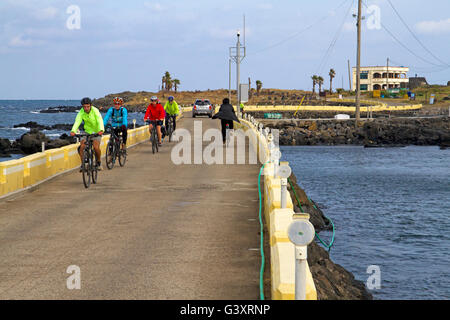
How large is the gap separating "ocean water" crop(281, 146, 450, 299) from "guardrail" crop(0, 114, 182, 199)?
8.45 m

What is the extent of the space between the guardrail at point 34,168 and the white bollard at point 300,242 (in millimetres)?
9694

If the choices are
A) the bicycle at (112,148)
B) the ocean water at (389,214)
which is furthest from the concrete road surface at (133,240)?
the ocean water at (389,214)

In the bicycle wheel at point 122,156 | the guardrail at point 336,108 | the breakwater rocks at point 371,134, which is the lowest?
the breakwater rocks at point 371,134

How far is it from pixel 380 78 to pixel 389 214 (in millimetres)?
148301

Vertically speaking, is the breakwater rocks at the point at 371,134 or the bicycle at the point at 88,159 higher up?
the bicycle at the point at 88,159

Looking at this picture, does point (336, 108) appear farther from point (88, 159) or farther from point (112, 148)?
point (88, 159)

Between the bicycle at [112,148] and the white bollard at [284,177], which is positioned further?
the bicycle at [112,148]

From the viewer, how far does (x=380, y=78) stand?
169875 mm

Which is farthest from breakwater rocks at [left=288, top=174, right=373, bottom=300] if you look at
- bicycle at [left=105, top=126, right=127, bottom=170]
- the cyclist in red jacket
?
the cyclist in red jacket

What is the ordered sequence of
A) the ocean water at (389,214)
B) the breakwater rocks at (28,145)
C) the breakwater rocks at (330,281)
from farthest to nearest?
the breakwater rocks at (28,145), the ocean water at (389,214), the breakwater rocks at (330,281)

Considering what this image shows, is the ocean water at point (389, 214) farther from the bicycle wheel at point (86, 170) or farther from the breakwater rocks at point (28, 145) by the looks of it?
the breakwater rocks at point (28, 145)

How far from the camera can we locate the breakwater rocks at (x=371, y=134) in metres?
72.9

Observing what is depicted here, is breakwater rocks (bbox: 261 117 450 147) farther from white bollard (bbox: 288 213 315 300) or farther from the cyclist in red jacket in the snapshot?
white bollard (bbox: 288 213 315 300)

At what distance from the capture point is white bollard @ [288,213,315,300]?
534 cm
